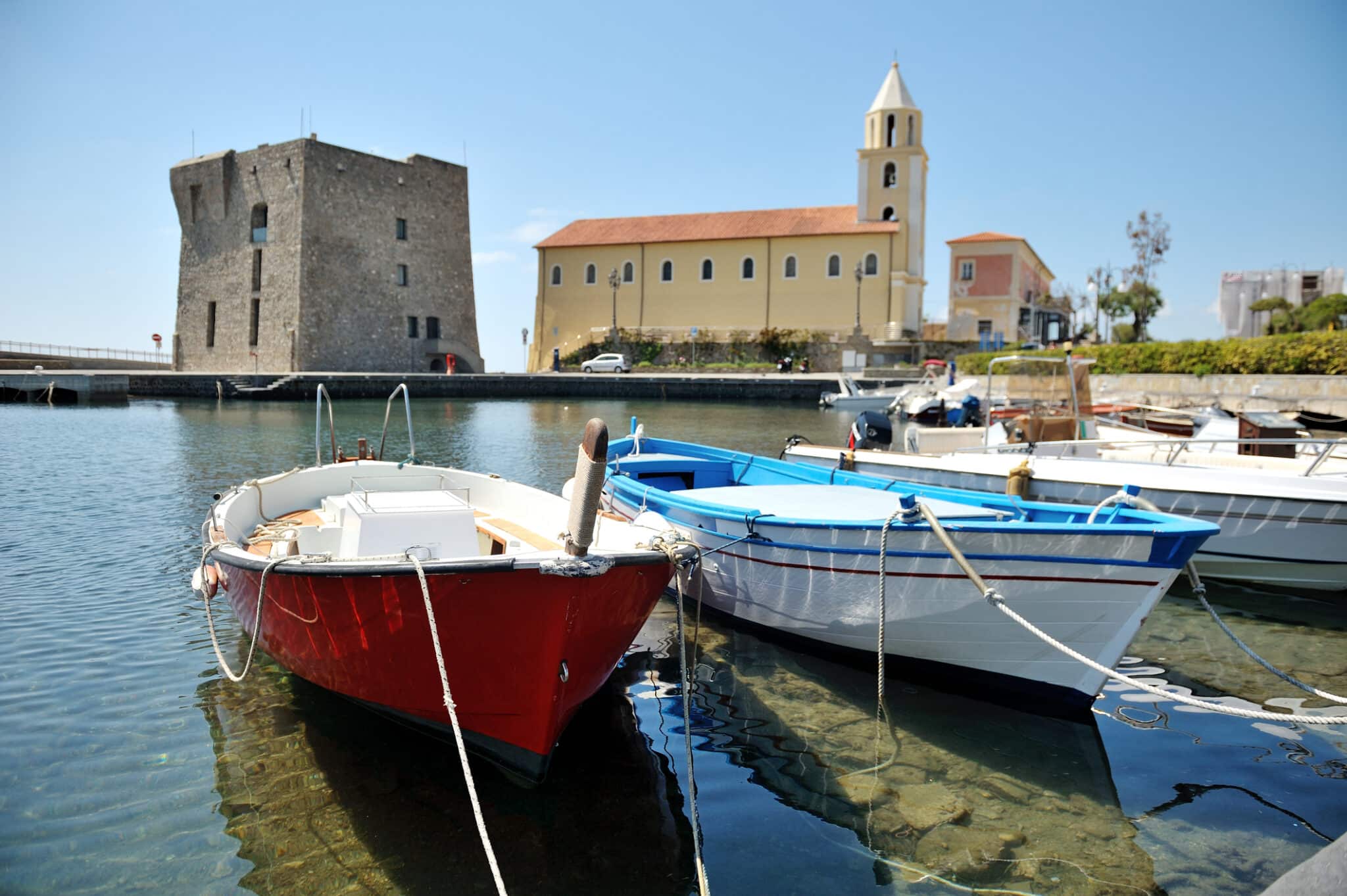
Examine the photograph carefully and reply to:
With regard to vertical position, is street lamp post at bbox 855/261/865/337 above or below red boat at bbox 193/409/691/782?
above

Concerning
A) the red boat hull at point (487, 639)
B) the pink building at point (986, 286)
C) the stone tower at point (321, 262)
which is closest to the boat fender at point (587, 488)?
the red boat hull at point (487, 639)

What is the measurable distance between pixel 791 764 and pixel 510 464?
43.7 feet

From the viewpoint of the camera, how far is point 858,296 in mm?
48906

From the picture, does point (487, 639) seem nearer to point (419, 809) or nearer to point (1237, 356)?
point (419, 809)

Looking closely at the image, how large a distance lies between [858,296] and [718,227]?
929 cm

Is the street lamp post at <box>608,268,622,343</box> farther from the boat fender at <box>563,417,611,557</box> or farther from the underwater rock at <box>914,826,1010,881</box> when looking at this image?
the underwater rock at <box>914,826,1010,881</box>

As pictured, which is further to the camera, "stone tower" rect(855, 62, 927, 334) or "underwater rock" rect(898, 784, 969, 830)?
"stone tower" rect(855, 62, 927, 334)

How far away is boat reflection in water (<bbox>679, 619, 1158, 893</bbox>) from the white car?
4061 cm

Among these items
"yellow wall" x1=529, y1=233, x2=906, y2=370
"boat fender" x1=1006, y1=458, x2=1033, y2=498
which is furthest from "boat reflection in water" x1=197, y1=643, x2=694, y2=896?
"yellow wall" x1=529, y1=233, x2=906, y2=370

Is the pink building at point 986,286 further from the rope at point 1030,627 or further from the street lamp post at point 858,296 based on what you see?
the rope at point 1030,627

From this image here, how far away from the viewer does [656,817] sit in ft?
14.9

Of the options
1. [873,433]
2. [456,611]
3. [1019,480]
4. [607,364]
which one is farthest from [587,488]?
[607,364]

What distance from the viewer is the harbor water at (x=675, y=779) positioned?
13.3 feet

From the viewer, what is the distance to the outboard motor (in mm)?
13609
